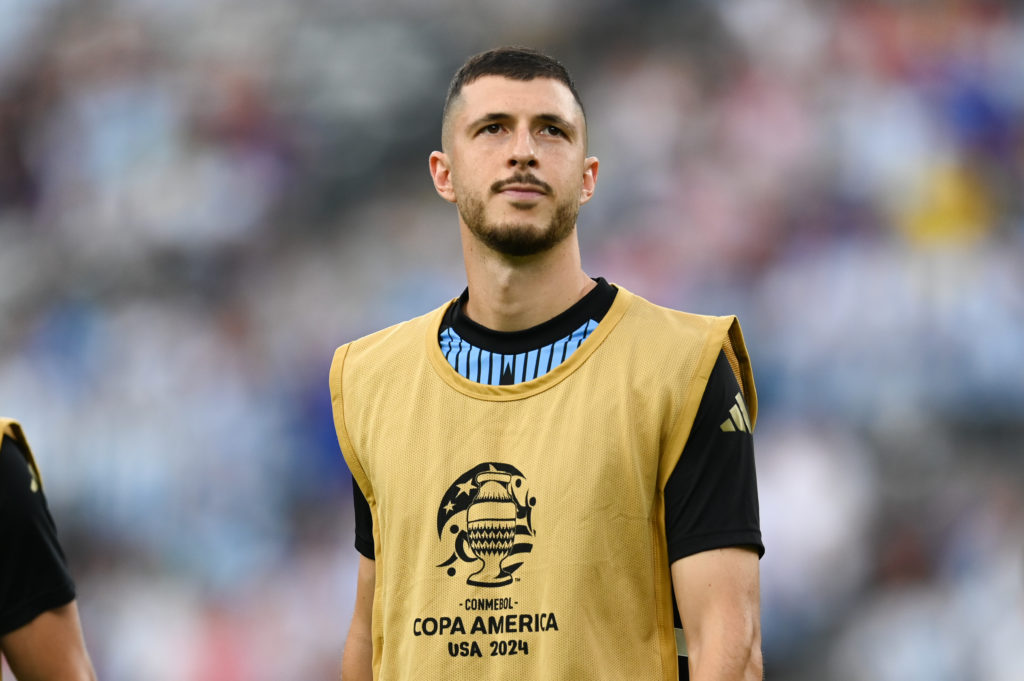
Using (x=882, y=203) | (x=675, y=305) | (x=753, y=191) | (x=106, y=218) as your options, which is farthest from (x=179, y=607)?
(x=882, y=203)

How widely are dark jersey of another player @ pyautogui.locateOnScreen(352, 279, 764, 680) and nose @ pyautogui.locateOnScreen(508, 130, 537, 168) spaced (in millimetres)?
254

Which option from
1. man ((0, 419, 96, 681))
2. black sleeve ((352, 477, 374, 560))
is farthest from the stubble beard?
man ((0, 419, 96, 681))

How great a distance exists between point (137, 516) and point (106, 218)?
1220 millimetres

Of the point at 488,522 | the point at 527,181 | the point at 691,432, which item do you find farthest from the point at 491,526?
the point at 527,181

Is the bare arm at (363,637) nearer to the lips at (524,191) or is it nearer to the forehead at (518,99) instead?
the lips at (524,191)

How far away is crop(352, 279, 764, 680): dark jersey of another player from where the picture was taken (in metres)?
1.90

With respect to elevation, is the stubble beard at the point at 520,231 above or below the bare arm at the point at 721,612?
above

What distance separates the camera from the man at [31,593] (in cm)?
211

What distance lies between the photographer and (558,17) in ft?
16.6

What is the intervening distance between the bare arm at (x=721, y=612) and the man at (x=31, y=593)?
102 cm

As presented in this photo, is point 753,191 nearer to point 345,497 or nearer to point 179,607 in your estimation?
point 345,497

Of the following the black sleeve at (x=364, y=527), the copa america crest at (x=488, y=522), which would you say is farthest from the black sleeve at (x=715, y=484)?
the black sleeve at (x=364, y=527)

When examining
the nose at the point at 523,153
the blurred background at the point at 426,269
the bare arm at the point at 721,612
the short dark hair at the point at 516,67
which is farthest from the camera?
the blurred background at the point at 426,269

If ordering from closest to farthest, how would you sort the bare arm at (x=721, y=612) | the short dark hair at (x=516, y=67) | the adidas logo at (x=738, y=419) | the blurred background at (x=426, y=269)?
the bare arm at (x=721, y=612)
the adidas logo at (x=738, y=419)
the short dark hair at (x=516, y=67)
the blurred background at (x=426, y=269)
